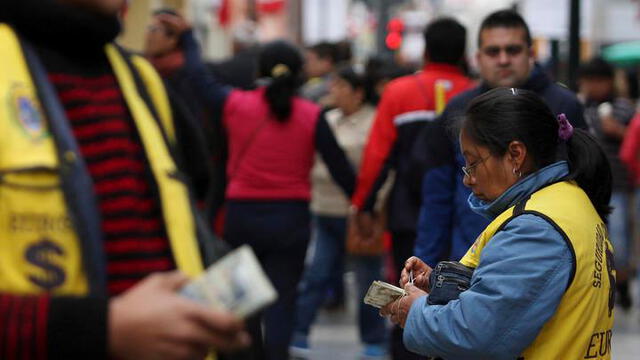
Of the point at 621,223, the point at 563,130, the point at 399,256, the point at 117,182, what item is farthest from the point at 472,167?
the point at 621,223

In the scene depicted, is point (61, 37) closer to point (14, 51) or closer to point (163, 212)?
point (14, 51)

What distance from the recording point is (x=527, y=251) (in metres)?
3.02

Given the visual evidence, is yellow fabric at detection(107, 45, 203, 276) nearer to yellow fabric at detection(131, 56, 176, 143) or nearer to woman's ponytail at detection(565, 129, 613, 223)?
yellow fabric at detection(131, 56, 176, 143)

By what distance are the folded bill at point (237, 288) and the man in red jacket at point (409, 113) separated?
460 centimetres

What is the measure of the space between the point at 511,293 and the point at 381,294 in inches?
18.6

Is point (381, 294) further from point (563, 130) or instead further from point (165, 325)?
point (165, 325)

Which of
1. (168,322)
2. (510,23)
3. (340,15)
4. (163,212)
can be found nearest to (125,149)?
(163,212)

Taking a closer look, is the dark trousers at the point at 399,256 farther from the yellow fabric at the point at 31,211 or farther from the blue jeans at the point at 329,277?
the yellow fabric at the point at 31,211

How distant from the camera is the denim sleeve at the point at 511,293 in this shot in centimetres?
300

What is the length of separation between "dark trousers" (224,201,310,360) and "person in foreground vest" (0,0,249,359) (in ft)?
16.2

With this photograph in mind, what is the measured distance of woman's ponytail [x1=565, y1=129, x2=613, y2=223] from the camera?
132 inches

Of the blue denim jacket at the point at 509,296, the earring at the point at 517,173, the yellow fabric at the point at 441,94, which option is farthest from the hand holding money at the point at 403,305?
the yellow fabric at the point at 441,94

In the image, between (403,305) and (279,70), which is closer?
(403,305)

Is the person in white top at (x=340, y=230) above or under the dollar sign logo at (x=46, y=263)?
under
